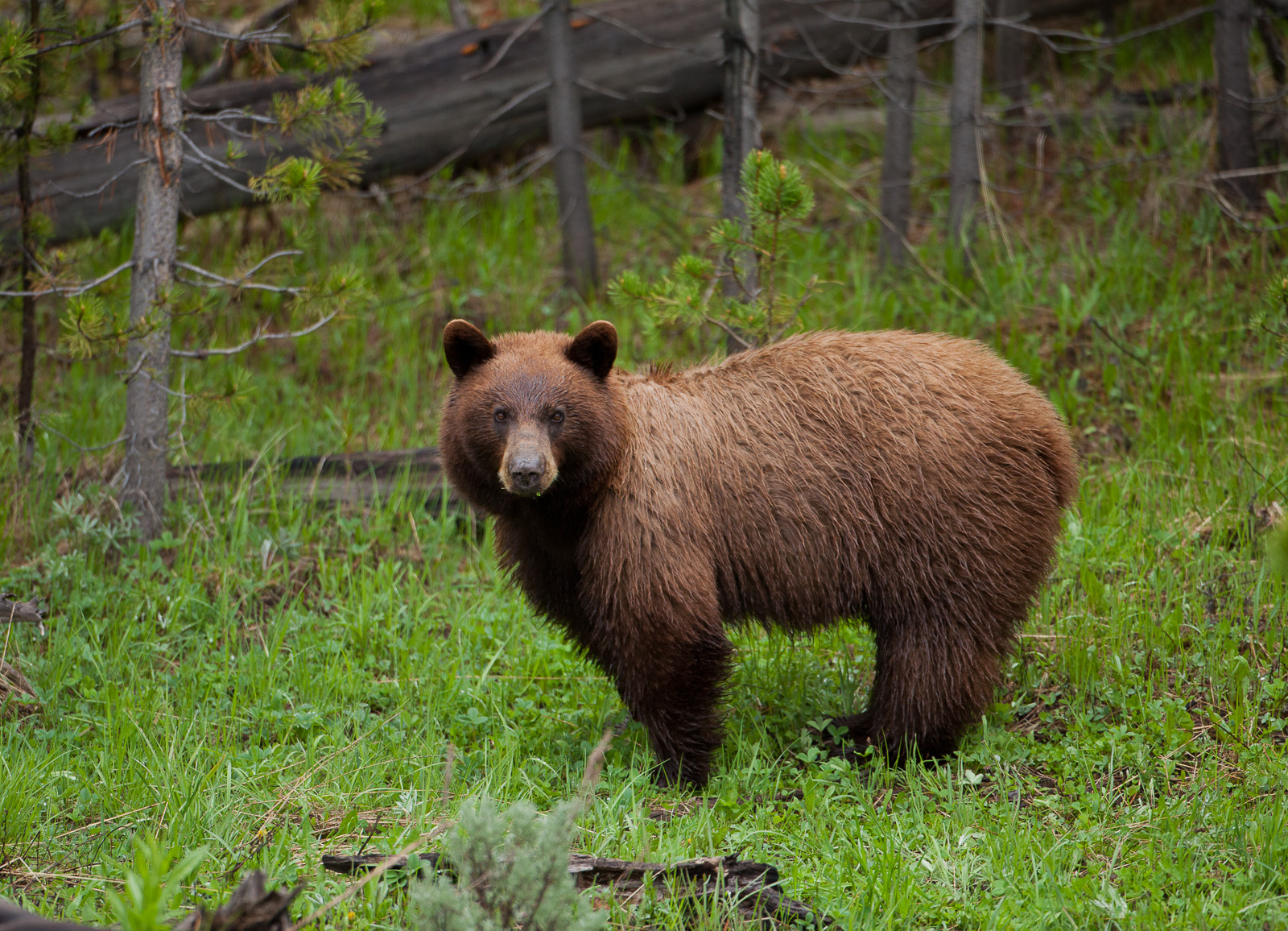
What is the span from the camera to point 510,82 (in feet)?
28.9

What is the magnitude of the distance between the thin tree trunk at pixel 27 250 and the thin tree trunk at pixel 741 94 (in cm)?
380

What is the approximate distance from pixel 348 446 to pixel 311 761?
312 cm

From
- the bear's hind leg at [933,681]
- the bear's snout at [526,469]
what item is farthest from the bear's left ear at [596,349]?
the bear's hind leg at [933,681]

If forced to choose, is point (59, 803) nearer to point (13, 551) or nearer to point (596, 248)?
point (13, 551)

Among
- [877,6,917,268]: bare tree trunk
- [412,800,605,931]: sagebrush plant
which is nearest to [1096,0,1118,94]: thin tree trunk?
[877,6,917,268]: bare tree trunk

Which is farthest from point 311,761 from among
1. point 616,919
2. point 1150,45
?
point 1150,45

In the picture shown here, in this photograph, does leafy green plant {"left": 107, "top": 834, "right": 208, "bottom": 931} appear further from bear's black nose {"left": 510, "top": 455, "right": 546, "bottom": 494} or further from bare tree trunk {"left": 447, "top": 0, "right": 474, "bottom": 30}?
bare tree trunk {"left": 447, "top": 0, "right": 474, "bottom": 30}

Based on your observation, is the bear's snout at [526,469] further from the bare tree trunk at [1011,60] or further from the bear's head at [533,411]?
the bare tree trunk at [1011,60]

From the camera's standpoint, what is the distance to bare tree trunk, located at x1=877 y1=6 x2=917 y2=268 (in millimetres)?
8023

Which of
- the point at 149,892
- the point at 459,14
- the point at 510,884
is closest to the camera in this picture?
the point at 149,892

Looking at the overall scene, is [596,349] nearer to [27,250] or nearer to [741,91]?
[741,91]

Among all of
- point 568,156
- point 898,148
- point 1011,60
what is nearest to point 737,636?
point 568,156

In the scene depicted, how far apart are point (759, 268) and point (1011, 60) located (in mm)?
5566

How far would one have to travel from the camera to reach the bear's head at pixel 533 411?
4.04 meters
